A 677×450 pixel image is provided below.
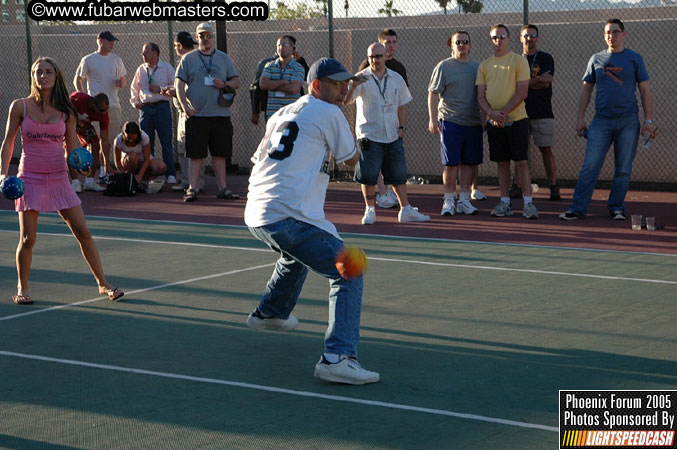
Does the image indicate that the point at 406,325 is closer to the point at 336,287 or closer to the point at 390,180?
the point at 336,287

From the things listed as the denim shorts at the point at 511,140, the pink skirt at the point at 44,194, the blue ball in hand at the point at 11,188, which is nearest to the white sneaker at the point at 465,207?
the denim shorts at the point at 511,140

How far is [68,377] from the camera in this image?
6664 millimetres

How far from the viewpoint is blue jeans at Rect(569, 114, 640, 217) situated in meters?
12.8

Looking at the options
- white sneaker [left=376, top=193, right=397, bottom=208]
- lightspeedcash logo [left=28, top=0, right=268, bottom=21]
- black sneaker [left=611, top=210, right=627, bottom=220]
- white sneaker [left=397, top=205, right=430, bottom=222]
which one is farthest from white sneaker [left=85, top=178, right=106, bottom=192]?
black sneaker [left=611, top=210, right=627, bottom=220]

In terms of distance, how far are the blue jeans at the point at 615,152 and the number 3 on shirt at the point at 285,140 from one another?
7.31 m

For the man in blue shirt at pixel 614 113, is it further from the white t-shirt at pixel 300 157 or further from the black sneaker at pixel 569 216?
the white t-shirt at pixel 300 157

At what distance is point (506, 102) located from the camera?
13141 mm

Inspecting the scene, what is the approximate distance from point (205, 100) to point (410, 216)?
384 centimetres

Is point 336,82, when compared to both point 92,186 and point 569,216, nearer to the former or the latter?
point 569,216

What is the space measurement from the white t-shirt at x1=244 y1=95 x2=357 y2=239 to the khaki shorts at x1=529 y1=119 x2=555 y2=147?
27.8 feet

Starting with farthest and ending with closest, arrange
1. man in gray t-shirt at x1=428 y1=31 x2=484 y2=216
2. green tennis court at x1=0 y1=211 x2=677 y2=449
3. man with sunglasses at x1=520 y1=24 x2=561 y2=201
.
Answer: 1. man with sunglasses at x1=520 y1=24 x2=561 y2=201
2. man in gray t-shirt at x1=428 y1=31 x2=484 y2=216
3. green tennis court at x1=0 y1=211 x2=677 y2=449

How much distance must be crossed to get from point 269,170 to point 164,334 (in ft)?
6.30

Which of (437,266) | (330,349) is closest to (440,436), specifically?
(330,349)

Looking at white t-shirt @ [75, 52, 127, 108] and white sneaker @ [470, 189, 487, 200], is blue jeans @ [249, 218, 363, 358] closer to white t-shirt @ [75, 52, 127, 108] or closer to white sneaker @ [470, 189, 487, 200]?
white sneaker @ [470, 189, 487, 200]
